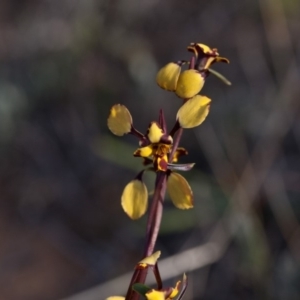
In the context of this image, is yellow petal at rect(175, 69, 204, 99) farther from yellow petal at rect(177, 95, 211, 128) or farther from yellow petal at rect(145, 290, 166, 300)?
yellow petal at rect(145, 290, 166, 300)

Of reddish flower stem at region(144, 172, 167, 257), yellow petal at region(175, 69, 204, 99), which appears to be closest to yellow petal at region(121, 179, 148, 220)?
reddish flower stem at region(144, 172, 167, 257)

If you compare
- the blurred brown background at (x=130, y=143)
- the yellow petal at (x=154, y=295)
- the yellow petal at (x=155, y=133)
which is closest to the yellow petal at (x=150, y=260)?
the yellow petal at (x=154, y=295)

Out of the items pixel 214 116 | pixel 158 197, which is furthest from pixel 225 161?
pixel 158 197

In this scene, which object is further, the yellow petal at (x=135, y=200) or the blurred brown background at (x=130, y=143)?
the blurred brown background at (x=130, y=143)

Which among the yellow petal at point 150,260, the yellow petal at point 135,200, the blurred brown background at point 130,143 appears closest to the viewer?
the yellow petal at point 150,260

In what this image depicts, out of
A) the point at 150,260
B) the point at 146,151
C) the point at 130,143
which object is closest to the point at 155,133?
the point at 146,151

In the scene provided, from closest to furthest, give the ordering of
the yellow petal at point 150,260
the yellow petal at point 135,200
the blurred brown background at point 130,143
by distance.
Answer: the yellow petal at point 150,260 → the yellow petal at point 135,200 → the blurred brown background at point 130,143

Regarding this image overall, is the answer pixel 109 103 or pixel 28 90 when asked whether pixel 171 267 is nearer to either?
pixel 109 103

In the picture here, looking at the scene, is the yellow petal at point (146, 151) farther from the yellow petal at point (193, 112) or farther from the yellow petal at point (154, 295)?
the yellow petal at point (154, 295)
